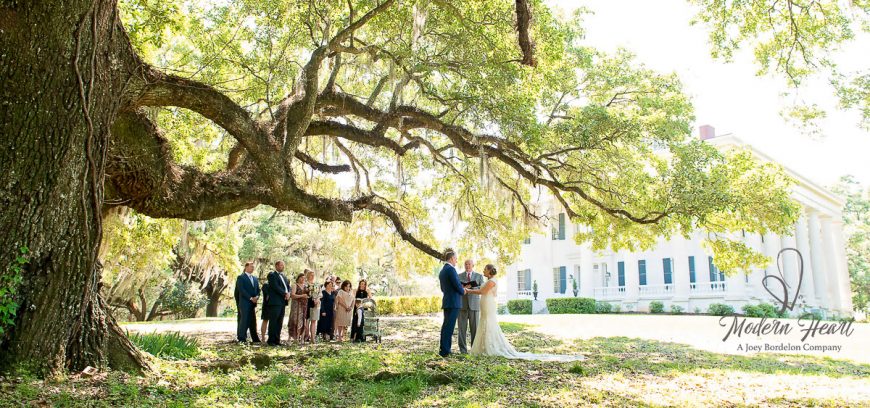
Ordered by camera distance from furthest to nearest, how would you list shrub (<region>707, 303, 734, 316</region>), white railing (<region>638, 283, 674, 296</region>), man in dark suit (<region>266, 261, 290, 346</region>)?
white railing (<region>638, 283, 674, 296</region>), shrub (<region>707, 303, 734, 316</region>), man in dark suit (<region>266, 261, 290, 346</region>)

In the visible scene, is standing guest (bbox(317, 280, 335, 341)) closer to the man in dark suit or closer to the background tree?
the man in dark suit

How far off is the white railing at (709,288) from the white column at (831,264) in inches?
383

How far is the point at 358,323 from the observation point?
11781mm

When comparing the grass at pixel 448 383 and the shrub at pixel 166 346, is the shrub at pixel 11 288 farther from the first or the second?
the shrub at pixel 166 346

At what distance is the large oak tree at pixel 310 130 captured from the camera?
5059 mm

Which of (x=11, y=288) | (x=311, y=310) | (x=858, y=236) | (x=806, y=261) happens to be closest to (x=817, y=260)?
(x=806, y=261)

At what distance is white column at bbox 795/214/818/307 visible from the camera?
30516 mm

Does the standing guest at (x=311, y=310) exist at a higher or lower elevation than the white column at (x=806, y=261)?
lower

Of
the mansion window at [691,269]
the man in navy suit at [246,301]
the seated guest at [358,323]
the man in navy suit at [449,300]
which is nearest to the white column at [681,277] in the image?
the mansion window at [691,269]

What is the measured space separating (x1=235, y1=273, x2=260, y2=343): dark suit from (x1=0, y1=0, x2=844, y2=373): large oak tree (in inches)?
89.0

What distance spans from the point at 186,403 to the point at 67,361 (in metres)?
1.44

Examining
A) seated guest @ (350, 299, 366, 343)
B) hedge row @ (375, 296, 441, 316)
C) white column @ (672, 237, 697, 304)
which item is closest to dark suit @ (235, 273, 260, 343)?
seated guest @ (350, 299, 366, 343)

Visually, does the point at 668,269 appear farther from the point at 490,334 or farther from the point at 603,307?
the point at 490,334

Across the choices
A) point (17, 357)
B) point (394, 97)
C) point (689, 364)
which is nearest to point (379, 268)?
point (394, 97)
